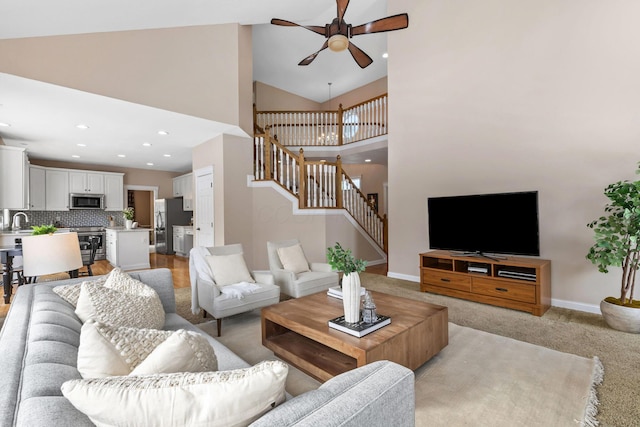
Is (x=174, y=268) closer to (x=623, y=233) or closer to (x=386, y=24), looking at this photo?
(x=386, y=24)

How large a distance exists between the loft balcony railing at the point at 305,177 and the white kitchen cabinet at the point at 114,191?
16.0ft

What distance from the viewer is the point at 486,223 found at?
12.5ft

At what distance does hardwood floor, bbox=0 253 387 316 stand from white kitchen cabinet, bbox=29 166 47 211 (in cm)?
183

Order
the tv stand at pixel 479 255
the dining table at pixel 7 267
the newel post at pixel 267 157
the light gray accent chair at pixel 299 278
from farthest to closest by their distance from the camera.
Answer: the newel post at pixel 267 157
the dining table at pixel 7 267
the tv stand at pixel 479 255
the light gray accent chair at pixel 299 278

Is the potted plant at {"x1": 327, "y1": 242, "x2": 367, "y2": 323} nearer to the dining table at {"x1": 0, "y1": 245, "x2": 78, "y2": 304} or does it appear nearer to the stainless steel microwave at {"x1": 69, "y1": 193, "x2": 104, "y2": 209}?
the dining table at {"x1": 0, "y1": 245, "x2": 78, "y2": 304}

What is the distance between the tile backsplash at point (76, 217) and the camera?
285 inches

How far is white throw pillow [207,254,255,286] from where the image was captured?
10.5ft

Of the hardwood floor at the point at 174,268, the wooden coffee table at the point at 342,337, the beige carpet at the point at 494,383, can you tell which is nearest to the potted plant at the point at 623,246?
the beige carpet at the point at 494,383

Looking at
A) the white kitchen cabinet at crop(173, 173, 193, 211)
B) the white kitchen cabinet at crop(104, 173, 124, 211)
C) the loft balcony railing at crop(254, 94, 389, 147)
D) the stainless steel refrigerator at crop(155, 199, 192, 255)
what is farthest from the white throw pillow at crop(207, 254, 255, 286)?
the white kitchen cabinet at crop(104, 173, 124, 211)

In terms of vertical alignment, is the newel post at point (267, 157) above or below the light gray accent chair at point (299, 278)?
above

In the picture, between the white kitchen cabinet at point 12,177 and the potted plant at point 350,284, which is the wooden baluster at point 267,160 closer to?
the potted plant at point 350,284

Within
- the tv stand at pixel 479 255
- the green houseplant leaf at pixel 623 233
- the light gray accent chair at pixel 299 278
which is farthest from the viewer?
the tv stand at pixel 479 255

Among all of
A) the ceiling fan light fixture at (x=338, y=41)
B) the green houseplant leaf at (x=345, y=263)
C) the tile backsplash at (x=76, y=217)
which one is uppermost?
the ceiling fan light fixture at (x=338, y=41)

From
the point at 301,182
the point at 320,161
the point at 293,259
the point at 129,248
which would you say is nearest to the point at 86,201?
the point at 129,248
